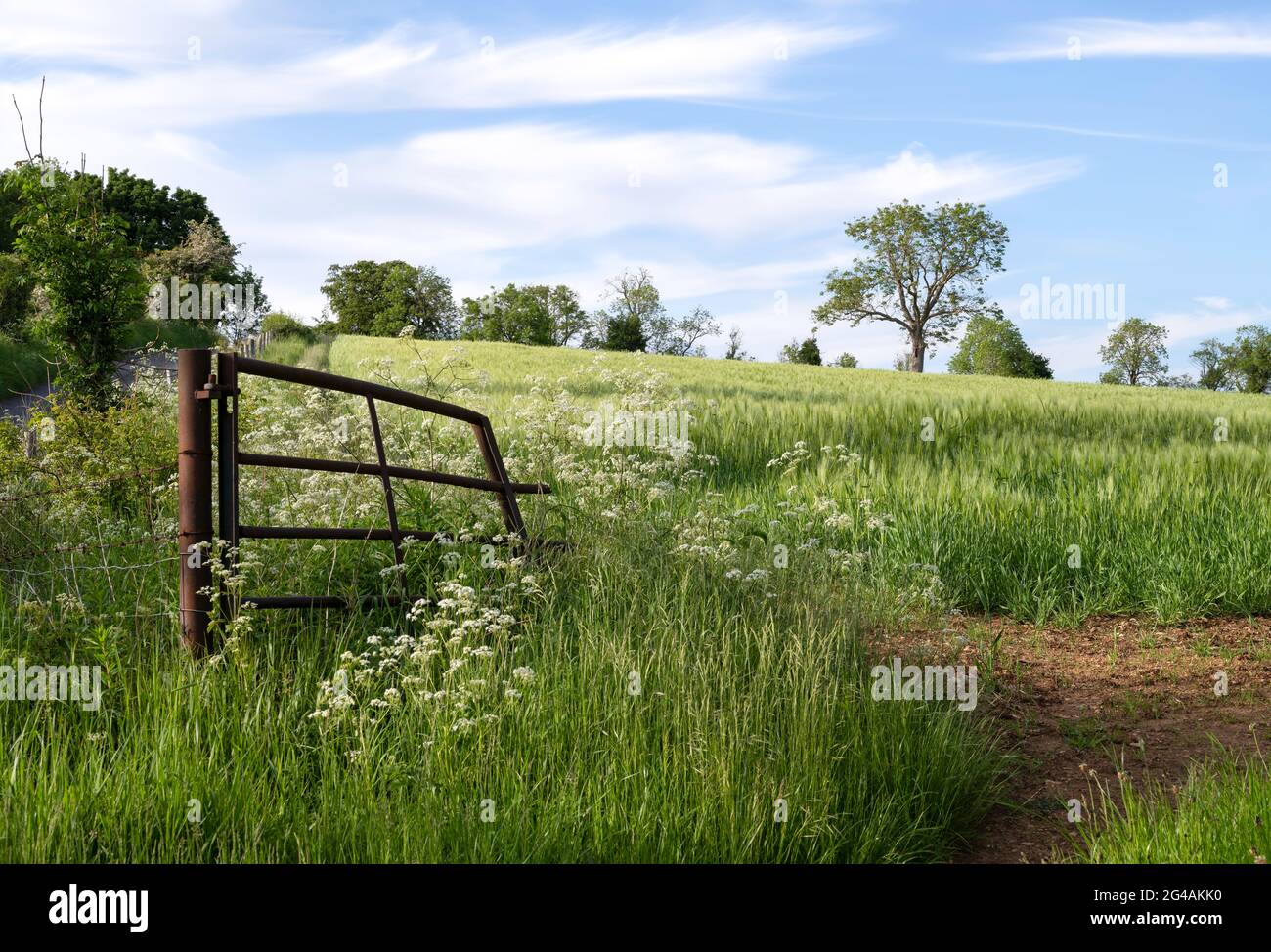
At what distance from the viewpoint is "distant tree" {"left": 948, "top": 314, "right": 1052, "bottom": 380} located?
8238 cm

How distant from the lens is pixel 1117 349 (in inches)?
3942

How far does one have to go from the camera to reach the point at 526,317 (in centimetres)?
8031

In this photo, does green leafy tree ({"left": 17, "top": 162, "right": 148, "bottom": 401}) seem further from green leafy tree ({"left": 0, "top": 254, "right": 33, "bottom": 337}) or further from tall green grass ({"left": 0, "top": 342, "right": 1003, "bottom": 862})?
green leafy tree ({"left": 0, "top": 254, "right": 33, "bottom": 337})

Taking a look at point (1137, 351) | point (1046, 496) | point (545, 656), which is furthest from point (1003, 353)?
point (545, 656)

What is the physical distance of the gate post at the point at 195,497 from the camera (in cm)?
495

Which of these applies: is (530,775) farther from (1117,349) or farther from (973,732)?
(1117,349)

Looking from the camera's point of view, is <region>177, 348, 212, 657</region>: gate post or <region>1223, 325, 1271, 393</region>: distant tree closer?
<region>177, 348, 212, 657</region>: gate post

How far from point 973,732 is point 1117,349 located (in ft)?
350

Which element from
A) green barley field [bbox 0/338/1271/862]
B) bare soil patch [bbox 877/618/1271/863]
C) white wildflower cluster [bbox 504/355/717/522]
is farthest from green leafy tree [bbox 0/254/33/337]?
bare soil patch [bbox 877/618/1271/863]

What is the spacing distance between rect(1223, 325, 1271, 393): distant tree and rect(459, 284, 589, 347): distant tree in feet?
202

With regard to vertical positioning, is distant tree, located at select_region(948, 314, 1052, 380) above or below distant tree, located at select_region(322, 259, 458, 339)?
below

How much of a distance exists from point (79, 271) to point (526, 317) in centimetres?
6836
